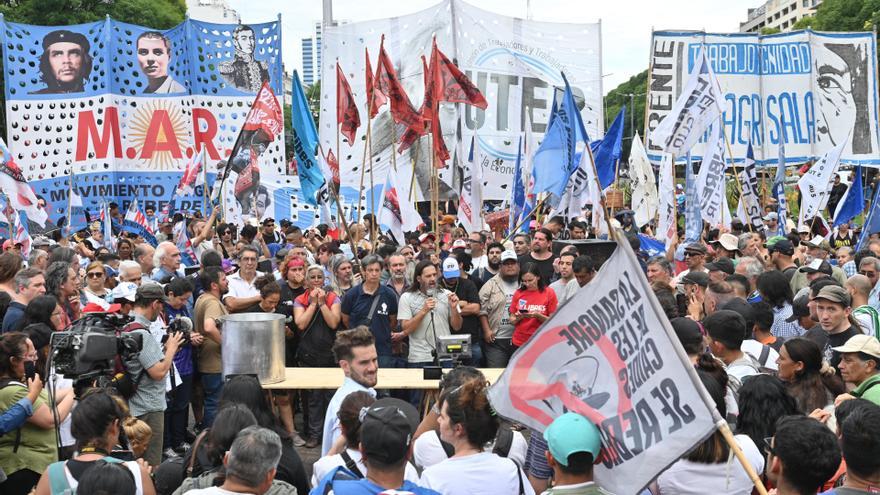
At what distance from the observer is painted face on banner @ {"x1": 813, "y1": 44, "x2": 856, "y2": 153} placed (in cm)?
2153

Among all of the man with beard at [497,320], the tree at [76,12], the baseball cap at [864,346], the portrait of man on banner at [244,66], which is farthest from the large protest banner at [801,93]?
the tree at [76,12]

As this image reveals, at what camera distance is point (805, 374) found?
4.91 meters

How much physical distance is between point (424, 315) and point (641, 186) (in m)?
12.4

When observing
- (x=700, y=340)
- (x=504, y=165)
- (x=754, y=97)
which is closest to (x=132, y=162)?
(x=504, y=165)

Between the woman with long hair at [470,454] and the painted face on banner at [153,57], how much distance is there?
18323 mm

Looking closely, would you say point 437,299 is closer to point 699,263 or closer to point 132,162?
point 699,263

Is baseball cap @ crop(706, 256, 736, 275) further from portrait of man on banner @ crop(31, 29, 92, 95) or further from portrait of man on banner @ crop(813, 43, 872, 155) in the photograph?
portrait of man on banner @ crop(31, 29, 92, 95)

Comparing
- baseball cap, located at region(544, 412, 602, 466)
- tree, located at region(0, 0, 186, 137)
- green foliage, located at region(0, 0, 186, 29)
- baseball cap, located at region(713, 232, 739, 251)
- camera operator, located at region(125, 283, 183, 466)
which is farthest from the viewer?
green foliage, located at region(0, 0, 186, 29)

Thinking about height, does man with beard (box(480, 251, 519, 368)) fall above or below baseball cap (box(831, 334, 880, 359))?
below

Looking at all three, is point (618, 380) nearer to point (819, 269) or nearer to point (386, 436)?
point (386, 436)

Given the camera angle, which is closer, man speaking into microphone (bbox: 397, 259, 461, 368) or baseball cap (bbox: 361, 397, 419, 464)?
baseball cap (bbox: 361, 397, 419, 464)

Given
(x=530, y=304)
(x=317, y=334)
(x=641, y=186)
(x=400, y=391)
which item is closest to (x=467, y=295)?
(x=530, y=304)

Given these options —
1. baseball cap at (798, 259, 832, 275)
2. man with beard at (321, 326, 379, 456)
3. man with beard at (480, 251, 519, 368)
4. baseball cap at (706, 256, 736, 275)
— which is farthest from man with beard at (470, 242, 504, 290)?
man with beard at (321, 326, 379, 456)

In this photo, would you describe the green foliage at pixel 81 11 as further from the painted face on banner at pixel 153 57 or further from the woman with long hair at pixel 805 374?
the woman with long hair at pixel 805 374
